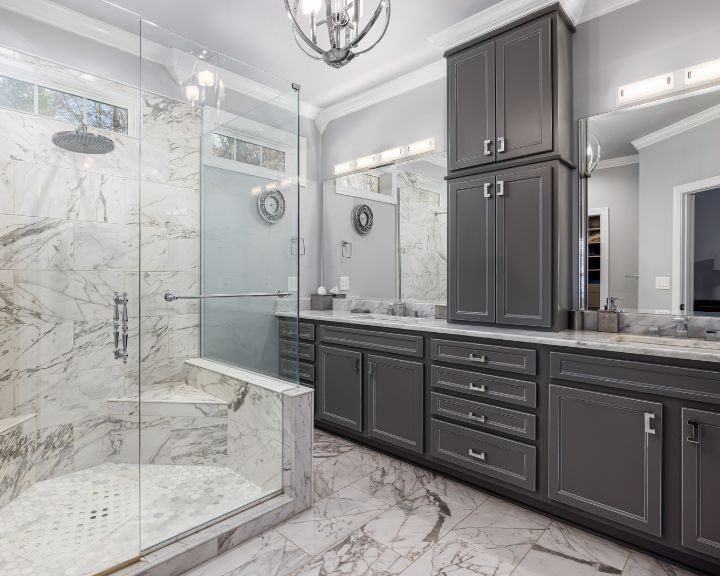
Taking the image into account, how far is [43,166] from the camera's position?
245 centimetres

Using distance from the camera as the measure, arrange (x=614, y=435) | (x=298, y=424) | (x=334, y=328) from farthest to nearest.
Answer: (x=334, y=328) < (x=298, y=424) < (x=614, y=435)

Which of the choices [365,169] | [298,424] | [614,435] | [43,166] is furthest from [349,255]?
[614,435]

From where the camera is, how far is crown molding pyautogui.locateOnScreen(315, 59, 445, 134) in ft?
10.7

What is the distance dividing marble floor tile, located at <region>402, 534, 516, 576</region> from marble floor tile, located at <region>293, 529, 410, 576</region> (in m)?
0.07

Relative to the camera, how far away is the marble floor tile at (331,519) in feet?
6.37

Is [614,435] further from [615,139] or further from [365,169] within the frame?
[365,169]

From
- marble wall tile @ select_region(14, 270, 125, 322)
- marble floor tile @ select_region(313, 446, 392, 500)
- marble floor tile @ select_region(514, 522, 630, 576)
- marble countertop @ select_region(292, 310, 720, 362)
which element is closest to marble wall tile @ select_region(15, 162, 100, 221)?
marble wall tile @ select_region(14, 270, 125, 322)

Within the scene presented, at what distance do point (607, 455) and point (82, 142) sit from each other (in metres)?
3.30

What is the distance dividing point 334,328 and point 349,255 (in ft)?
3.15

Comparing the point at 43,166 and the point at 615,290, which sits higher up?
the point at 43,166

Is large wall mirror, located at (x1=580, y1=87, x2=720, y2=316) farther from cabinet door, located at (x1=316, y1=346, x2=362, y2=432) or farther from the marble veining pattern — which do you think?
cabinet door, located at (x1=316, y1=346, x2=362, y2=432)

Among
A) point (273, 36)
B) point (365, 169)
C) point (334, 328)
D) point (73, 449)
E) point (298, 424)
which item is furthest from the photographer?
point (365, 169)

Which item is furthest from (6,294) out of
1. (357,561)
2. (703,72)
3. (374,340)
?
(703,72)

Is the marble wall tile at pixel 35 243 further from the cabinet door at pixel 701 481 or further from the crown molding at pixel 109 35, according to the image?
the cabinet door at pixel 701 481
